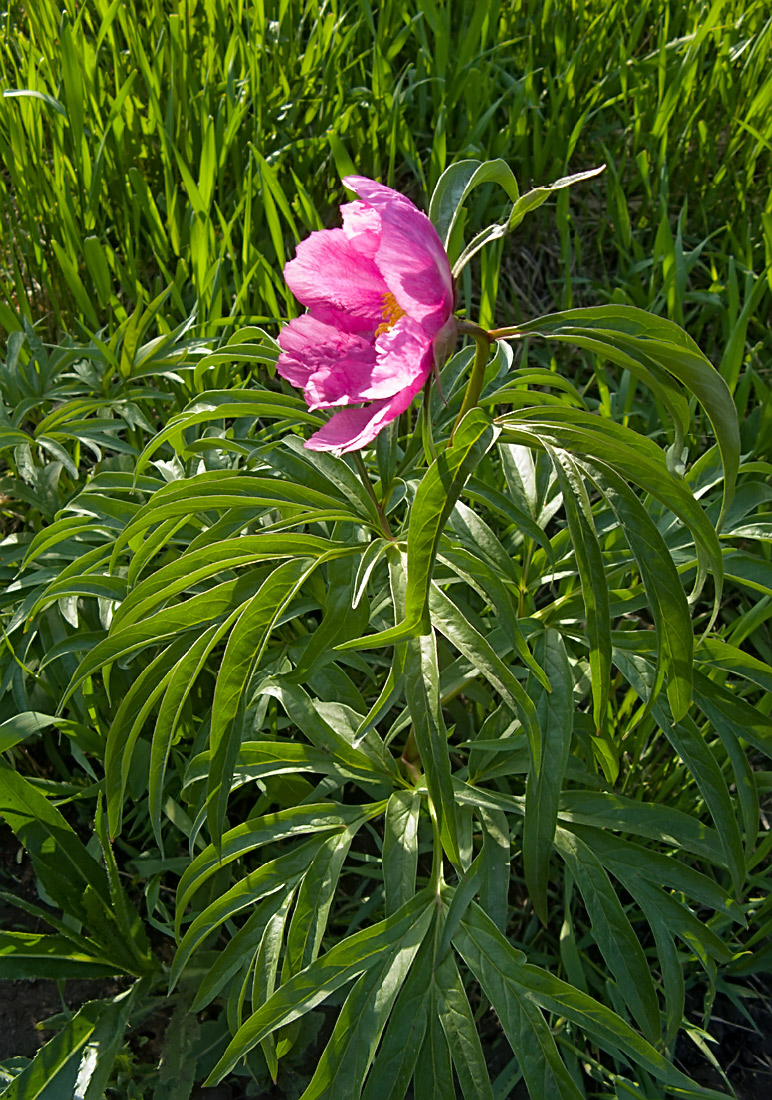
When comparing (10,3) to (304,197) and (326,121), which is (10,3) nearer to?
(326,121)

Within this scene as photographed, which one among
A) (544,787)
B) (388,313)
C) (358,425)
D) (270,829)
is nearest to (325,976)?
(270,829)

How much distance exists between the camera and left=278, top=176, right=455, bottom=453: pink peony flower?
76cm

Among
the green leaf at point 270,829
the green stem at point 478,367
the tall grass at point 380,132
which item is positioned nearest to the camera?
the green stem at point 478,367

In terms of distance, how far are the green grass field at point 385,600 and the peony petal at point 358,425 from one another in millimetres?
40

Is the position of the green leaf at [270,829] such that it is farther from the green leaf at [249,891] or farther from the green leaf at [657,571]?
the green leaf at [657,571]

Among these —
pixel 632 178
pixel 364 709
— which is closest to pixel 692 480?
pixel 364 709

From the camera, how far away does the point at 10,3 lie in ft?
7.61

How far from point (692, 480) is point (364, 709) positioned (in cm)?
50

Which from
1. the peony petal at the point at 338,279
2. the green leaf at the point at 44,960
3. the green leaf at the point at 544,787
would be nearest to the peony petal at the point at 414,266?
the peony petal at the point at 338,279

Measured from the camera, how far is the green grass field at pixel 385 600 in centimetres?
93

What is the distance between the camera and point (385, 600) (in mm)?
1165

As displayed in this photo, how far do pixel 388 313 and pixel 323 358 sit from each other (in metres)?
0.08

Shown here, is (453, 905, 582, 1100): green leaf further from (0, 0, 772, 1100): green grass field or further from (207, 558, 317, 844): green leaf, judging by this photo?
(207, 558, 317, 844): green leaf

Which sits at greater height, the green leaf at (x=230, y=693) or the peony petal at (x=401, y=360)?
the peony petal at (x=401, y=360)
